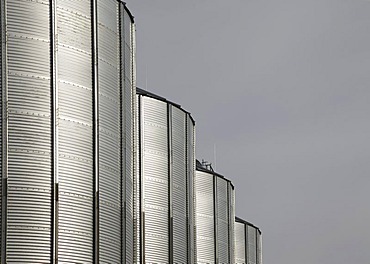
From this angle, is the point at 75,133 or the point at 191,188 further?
the point at 191,188

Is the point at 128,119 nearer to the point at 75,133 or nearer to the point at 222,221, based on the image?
the point at 75,133

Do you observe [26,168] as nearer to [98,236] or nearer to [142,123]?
[98,236]

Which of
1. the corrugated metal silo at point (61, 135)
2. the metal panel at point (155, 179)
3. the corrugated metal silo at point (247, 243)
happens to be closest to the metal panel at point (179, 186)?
the metal panel at point (155, 179)

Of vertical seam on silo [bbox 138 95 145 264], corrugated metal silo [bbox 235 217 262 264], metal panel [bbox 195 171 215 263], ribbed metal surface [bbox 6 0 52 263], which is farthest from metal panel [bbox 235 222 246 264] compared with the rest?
ribbed metal surface [bbox 6 0 52 263]

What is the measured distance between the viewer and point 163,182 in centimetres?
6569

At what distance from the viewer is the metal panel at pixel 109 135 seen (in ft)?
165

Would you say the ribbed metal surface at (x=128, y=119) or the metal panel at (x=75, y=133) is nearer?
the metal panel at (x=75, y=133)

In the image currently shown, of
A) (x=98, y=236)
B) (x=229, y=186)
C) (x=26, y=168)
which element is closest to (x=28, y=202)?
(x=26, y=168)

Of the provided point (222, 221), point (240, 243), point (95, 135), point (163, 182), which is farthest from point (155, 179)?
point (240, 243)

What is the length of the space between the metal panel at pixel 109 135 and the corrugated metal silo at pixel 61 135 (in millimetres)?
47

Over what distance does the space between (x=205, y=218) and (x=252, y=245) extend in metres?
23.4

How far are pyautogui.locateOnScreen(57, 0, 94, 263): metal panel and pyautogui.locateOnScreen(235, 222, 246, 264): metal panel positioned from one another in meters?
50.2

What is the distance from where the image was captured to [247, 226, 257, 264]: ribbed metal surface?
338 feet

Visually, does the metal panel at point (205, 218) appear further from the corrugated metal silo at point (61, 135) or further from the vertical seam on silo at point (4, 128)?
the vertical seam on silo at point (4, 128)
